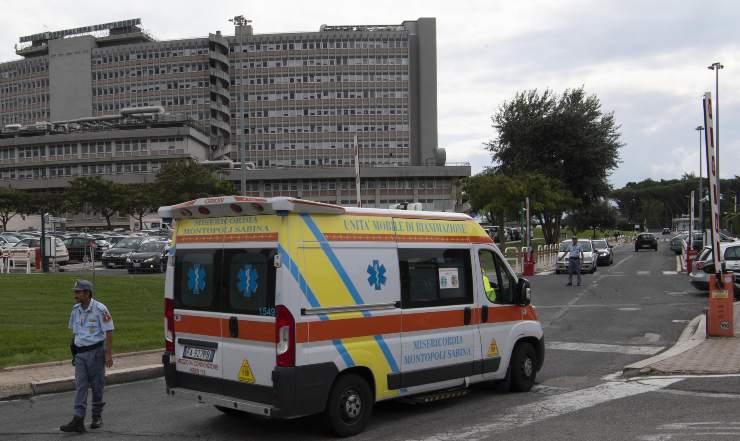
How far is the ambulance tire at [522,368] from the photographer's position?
8594mm

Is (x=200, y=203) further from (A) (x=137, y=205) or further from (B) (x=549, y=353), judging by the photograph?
(A) (x=137, y=205)

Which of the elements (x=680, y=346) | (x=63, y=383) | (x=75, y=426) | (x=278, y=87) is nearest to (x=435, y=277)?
(x=75, y=426)

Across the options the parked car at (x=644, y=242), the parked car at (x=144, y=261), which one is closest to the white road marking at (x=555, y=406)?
the parked car at (x=144, y=261)

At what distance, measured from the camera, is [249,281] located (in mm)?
6559

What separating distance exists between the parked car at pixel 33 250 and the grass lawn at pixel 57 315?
284 inches

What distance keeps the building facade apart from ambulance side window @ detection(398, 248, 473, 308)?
110 metres

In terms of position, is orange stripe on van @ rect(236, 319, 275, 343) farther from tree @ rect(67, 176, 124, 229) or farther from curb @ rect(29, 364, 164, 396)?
tree @ rect(67, 176, 124, 229)

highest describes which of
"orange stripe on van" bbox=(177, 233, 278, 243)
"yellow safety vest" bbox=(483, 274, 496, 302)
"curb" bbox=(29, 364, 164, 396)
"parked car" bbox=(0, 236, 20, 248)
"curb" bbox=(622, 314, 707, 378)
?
"orange stripe on van" bbox=(177, 233, 278, 243)

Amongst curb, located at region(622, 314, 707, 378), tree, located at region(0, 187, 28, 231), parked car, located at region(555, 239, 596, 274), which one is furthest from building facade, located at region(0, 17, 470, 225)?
curb, located at region(622, 314, 707, 378)

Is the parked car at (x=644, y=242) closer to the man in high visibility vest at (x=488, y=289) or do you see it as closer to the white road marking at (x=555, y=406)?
the white road marking at (x=555, y=406)

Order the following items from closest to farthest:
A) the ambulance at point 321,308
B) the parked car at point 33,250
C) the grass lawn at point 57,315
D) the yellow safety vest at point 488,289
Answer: the ambulance at point 321,308, the yellow safety vest at point 488,289, the grass lawn at point 57,315, the parked car at point 33,250

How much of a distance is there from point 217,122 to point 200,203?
4605 inches

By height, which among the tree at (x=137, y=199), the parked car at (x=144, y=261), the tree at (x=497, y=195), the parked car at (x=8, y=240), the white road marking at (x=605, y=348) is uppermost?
the tree at (x=137, y=199)

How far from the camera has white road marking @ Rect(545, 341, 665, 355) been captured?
38.5 feet
